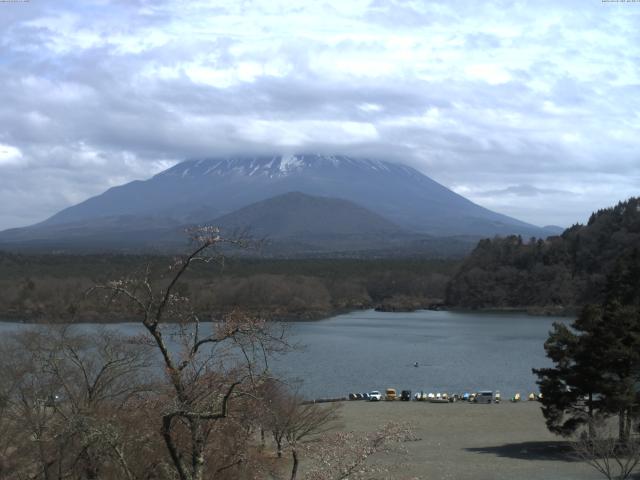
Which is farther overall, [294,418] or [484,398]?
[484,398]

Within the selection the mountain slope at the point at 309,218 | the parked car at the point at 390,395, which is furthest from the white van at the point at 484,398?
the mountain slope at the point at 309,218

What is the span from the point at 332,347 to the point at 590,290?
105 ft

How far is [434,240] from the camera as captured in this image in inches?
6024

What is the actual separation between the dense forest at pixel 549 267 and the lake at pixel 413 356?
13.0 meters

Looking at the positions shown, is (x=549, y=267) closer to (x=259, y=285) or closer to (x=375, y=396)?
(x=259, y=285)

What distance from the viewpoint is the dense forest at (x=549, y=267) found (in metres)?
65.7

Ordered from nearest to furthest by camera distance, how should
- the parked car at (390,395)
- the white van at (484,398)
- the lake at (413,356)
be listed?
the white van at (484,398), the parked car at (390,395), the lake at (413,356)

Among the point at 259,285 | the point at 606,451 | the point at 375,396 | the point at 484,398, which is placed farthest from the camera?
the point at 259,285

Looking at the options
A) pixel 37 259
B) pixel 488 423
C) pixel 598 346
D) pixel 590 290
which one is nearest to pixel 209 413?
pixel 598 346

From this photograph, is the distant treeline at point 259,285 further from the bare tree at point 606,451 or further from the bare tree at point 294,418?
the bare tree at point 606,451

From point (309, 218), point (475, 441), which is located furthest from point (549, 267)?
point (309, 218)

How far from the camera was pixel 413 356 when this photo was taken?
3509 cm

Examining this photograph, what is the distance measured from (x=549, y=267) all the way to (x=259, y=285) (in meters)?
24.9

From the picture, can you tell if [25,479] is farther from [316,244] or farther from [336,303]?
[316,244]
